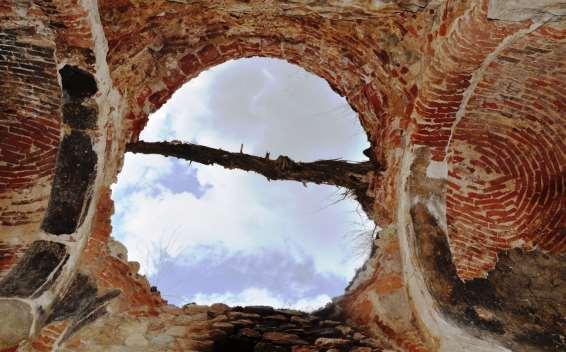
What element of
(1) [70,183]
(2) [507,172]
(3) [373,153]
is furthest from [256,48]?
(2) [507,172]

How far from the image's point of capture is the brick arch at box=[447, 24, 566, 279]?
13.9 feet

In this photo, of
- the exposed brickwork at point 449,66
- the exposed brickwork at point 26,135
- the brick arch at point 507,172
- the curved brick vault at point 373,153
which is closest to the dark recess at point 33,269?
the curved brick vault at point 373,153

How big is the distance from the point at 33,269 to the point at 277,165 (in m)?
2.08

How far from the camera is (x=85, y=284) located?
154 inches

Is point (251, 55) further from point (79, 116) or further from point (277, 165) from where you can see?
point (79, 116)

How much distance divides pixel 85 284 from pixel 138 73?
5.39 ft

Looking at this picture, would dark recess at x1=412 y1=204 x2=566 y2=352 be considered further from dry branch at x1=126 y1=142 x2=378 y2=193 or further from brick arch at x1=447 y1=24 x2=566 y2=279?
dry branch at x1=126 y1=142 x2=378 y2=193

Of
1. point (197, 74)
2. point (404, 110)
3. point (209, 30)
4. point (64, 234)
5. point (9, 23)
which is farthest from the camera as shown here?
point (197, 74)

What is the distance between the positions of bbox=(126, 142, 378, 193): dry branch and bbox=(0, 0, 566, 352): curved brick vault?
0.69 feet

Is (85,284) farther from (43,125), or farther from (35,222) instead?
(43,125)

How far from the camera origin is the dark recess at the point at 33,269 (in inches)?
135

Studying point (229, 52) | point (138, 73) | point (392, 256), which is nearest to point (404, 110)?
point (392, 256)

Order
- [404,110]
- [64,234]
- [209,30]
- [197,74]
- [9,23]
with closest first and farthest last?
[9,23] < [64,234] < [404,110] < [209,30] < [197,74]

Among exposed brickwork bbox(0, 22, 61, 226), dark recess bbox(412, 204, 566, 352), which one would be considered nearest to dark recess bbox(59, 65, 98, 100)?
exposed brickwork bbox(0, 22, 61, 226)
